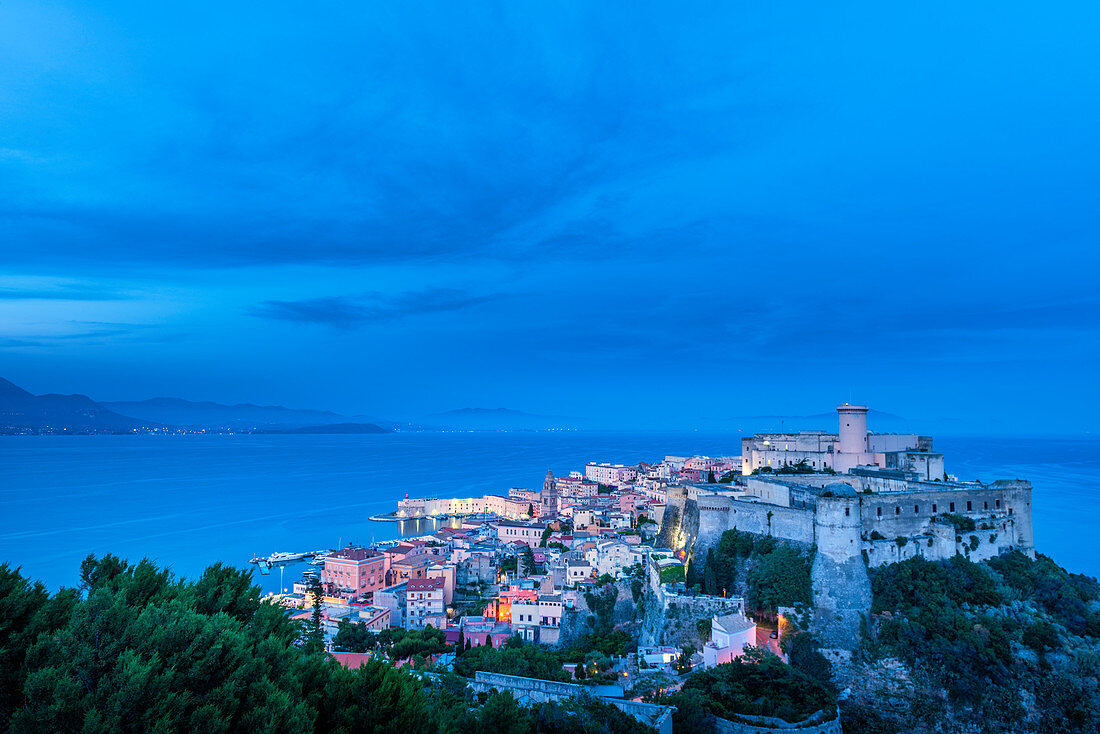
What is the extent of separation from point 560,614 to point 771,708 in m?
11.1

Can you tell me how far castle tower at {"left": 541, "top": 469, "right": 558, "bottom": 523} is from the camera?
5045 centimetres

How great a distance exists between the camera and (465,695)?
622 inches

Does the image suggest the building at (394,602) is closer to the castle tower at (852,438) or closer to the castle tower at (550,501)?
the castle tower at (550,501)

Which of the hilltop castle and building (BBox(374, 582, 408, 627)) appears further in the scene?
building (BBox(374, 582, 408, 627))

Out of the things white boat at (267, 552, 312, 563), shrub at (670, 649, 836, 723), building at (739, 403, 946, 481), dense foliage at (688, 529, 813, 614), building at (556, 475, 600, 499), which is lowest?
white boat at (267, 552, 312, 563)

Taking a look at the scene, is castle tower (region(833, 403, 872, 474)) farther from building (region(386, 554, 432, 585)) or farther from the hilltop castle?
building (region(386, 554, 432, 585))

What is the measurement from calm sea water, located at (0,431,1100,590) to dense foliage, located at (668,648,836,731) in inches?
1176

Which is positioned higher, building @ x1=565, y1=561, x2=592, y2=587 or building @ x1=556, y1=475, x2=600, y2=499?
building @ x1=556, y1=475, x2=600, y2=499

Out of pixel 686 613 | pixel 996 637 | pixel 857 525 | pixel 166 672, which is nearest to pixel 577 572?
pixel 686 613

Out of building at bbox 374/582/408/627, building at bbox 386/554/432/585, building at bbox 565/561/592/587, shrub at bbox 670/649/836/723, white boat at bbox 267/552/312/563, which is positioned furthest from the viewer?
white boat at bbox 267/552/312/563

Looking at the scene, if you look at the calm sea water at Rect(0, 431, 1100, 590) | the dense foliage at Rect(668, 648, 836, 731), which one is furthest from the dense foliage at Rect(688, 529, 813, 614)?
the calm sea water at Rect(0, 431, 1100, 590)

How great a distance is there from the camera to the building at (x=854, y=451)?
29469mm

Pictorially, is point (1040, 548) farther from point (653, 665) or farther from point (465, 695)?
point (465, 695)

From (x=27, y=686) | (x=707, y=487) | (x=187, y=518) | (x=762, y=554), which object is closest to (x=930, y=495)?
(x=762, y=554)
